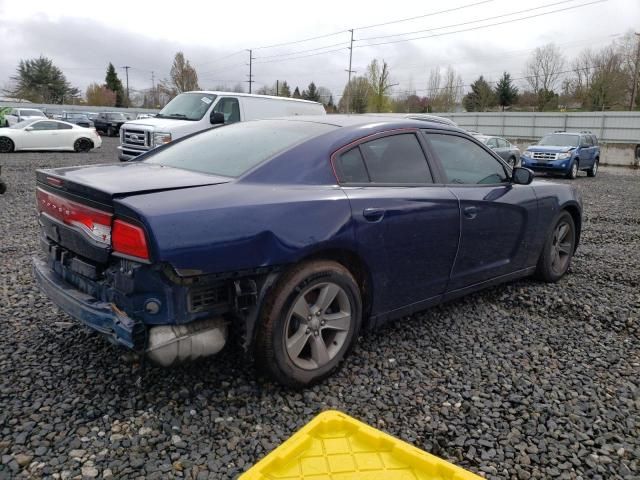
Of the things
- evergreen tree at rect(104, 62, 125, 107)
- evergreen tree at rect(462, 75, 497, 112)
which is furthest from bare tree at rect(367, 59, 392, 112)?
evergreen tree at rect(104, 62, 125, 107)

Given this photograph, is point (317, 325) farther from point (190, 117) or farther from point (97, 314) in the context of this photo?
point (190, 117)

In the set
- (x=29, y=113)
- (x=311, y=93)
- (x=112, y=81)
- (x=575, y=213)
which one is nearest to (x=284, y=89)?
(x=311, y=93)

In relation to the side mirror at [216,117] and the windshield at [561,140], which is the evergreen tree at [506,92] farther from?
the side mirror at [216,117]

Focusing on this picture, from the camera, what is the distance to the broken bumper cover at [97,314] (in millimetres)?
2412

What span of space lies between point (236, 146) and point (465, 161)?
5.82 ft

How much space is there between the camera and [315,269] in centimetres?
277

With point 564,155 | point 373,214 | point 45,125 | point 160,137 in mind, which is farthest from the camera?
point 45,125

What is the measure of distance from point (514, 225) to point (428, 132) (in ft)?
3.64

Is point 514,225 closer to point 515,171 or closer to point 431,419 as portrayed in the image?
point 515,171

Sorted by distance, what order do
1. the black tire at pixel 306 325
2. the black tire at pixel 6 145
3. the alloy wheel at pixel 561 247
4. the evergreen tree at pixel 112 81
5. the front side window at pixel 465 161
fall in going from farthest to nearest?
1. the evergreen tree at pixel 112 81
2. the black tire at pixel 6 145
3. the alloy wheel at pixel 561 247
4. the front side window at pixel 465 161
5. the black tire at pixel 306 325

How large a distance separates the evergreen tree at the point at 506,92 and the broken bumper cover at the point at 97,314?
202 feet

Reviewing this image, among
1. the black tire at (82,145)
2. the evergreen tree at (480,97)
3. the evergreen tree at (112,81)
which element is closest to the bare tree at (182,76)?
the evergreen tree at (112,81)

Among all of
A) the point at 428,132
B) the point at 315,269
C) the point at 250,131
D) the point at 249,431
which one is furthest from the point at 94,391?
the point at 428,132

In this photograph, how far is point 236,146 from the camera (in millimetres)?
3311
